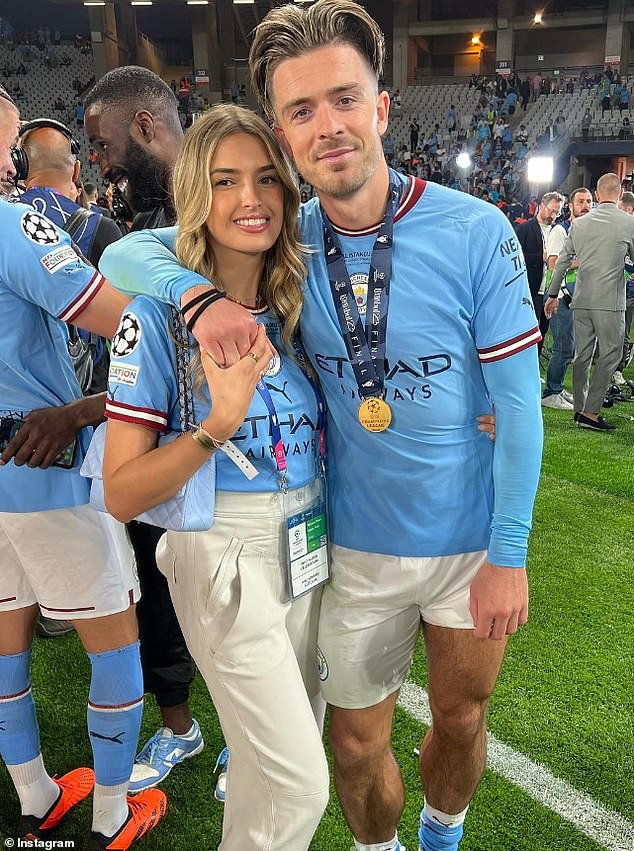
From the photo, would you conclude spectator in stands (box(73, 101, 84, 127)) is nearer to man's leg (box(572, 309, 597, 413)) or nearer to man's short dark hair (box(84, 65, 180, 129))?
man's leg (box(572, 309, 597, 413))

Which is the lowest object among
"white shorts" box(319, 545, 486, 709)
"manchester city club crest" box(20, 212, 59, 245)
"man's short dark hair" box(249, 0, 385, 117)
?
"white shorts" box(319, 545, 486, 709)

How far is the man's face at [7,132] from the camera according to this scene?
5.58 feet

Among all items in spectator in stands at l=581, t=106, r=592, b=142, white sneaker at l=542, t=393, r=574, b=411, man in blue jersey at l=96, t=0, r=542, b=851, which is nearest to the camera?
man in blue jersey at l=96, t=0, r=542, b=851

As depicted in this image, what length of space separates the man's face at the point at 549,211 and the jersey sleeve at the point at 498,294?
21.7 feet

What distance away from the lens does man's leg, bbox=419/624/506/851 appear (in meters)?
1.62

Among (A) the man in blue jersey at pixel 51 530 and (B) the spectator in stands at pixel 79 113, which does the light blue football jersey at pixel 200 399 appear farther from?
(B) the spectator in stands at pixel 79 113

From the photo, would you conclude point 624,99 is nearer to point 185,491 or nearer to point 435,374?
point 435,374

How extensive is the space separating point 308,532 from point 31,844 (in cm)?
127

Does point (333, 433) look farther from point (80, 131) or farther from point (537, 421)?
point (80, 131)

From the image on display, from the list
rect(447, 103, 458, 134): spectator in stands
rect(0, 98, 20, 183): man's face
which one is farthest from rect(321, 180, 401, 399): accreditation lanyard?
rect(447, 103, 458, 134): spectator in stands

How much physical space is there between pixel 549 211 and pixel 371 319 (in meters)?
6.77

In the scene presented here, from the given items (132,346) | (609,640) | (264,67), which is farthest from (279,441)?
(609,640)

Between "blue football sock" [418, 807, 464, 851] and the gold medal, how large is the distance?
1023 mm

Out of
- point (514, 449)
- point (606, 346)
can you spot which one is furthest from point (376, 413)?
point (606, 346)
